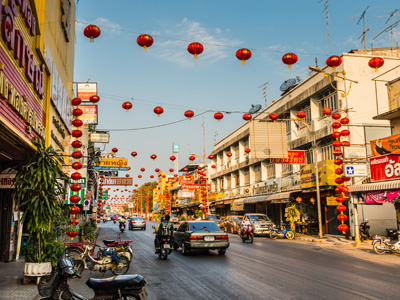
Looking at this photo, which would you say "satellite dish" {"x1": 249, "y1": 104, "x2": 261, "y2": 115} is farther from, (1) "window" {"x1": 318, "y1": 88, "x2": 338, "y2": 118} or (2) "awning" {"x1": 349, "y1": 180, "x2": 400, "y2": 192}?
(2) "awning" {"x1": 349, "y1": 180, "x2": 400, "y2": 192}

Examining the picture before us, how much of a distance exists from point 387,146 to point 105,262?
53.4 ft

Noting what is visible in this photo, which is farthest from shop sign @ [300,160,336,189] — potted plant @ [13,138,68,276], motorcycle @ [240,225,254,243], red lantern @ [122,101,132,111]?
potted plant @ [13,138,68,276]

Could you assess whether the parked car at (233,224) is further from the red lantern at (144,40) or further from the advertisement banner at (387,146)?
the red lantern at (144,40)

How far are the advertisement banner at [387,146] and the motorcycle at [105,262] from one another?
15.3 m

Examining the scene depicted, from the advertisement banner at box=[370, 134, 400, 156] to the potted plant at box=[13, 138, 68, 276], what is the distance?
56.2 feet

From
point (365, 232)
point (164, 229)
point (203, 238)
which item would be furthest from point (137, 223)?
point (164, 229)

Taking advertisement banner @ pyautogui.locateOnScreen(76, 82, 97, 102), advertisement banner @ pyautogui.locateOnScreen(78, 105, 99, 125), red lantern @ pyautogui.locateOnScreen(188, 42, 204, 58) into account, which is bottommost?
red lantern @ pyautogui.locateOnScreen(188, 42, 204, 58)

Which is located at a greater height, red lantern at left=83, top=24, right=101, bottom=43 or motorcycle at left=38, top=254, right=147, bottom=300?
red lantern at left=83, top=24, right=101, bottom=43

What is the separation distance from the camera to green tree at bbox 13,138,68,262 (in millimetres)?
9820

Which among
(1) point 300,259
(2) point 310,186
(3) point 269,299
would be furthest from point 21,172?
(2) point 310,186

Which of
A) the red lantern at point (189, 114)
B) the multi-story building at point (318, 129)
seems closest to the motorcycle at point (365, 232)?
the multi-story building at point (318, 129)

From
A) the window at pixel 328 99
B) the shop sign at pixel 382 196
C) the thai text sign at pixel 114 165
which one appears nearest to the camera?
the shop sign at pixel 382 196

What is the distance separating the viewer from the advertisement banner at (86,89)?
29.9 meters

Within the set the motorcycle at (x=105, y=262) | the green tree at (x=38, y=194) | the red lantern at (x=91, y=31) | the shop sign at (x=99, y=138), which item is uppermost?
the shop sign at (x=99, y=138)
